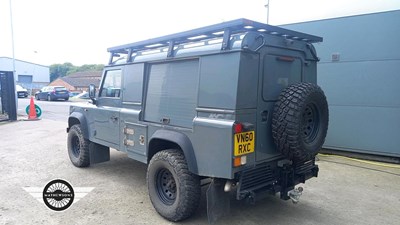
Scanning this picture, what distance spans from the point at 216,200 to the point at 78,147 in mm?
4077

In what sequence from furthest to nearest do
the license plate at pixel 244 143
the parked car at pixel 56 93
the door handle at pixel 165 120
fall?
the parked car at pixel 56 93, the door handle at pixel 165 120, the license plate at pixel 244 143

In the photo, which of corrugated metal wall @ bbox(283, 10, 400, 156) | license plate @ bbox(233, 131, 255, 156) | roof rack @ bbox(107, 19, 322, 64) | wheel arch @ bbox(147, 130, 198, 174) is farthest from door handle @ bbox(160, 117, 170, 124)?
corrugated metal wall @ bbox(283, 10, 400, 156)

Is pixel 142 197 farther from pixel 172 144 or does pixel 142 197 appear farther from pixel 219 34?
pixel 219 34

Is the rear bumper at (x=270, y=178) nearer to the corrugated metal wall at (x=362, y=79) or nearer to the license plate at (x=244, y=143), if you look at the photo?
the license plate at (x=244, y=143)

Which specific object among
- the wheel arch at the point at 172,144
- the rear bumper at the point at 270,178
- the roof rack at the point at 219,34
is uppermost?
the roof rack at the point at 219,34

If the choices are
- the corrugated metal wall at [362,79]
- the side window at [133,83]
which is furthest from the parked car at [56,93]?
the side window at [133,83]

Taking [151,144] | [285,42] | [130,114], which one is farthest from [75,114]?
[285,42]

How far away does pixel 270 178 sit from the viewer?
12.1 feet

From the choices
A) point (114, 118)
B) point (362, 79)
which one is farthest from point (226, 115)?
point (362, 79)

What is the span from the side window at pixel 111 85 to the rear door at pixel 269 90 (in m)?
2.65

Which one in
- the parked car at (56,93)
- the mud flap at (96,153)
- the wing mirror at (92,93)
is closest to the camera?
the wing mirror at (92,93)

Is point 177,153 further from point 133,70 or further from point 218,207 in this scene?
point 133,70

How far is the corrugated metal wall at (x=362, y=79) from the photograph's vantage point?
6.63 meters

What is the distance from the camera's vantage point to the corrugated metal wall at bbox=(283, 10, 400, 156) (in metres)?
6.63
